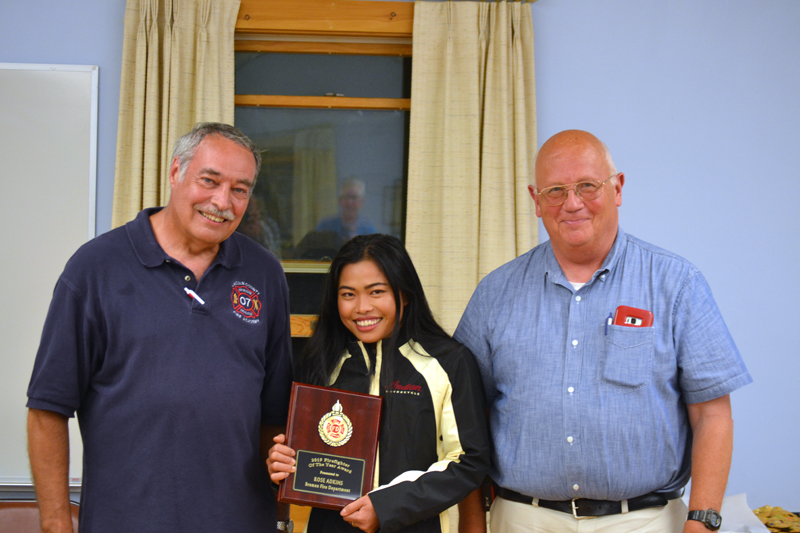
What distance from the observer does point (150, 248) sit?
171 cm

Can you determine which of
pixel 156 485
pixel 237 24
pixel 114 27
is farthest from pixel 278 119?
pixel 156 485

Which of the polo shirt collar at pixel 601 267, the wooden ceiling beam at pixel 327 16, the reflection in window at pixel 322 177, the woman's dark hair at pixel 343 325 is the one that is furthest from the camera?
the reflection in window at pixel 322 177

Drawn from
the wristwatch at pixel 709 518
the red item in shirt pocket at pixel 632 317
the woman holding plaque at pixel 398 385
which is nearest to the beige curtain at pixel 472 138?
the woman holding plaque at pixel 398 385

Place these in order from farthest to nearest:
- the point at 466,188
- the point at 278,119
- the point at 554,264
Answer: the point at 278,119 → the point at 466,188 → the point at 554,264

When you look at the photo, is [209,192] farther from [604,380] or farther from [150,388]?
[604,380]

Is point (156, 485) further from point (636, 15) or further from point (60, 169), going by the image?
point (636, 15)

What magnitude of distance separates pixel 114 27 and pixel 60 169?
2.82ft

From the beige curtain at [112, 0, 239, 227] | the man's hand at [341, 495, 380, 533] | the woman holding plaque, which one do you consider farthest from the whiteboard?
the man's hand at [341, 495, 380, 533]

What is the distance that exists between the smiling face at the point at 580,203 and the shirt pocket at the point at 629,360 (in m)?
0.26

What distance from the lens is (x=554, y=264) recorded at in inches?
74.2

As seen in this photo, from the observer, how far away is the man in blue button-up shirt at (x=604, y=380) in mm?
1668

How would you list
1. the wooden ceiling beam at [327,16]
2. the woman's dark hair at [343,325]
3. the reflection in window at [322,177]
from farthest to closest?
the reflection in window at [322,177] → the wooden ceiling beam at [327,16] → the woman's dark hair at [343,325]

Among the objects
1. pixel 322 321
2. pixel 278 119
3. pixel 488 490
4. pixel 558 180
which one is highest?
pixel 278 119

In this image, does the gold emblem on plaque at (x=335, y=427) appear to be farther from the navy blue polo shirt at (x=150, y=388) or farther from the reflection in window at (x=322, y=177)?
the reflection in window at (x=322, y=177)
